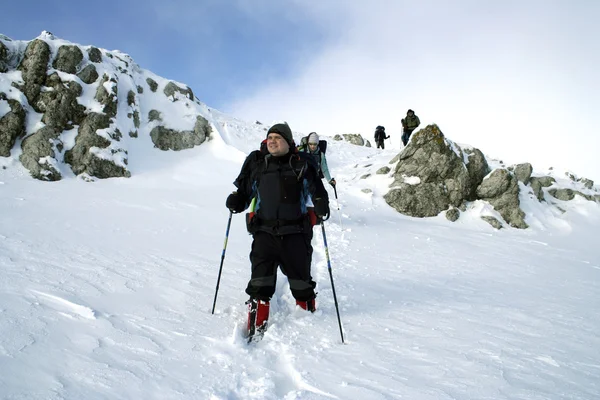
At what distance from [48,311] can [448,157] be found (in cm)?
1636

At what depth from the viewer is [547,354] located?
3.52m

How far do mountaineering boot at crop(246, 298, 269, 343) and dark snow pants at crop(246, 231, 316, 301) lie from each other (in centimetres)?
12

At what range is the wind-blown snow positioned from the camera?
2570mm

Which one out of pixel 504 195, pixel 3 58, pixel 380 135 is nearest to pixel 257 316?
pixel 504 195

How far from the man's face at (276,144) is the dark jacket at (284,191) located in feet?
0.36

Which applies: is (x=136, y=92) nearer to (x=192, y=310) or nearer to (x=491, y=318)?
(x=192, y=310)

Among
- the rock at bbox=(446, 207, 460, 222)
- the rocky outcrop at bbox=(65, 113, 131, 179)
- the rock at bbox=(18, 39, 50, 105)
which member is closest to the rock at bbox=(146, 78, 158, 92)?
the rock at bbox=(18, 39, 50, 105)

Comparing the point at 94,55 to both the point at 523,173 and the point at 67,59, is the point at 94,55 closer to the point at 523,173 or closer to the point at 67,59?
the point at 67,59

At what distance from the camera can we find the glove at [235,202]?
4133 millimetres

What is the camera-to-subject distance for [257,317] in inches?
145

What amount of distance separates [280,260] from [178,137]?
16.6 m

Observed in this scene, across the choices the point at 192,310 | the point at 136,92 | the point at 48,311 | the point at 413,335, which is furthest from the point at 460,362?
the point at 136,92

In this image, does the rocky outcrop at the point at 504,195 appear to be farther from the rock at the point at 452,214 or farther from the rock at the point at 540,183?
the rock at the point at 540,183

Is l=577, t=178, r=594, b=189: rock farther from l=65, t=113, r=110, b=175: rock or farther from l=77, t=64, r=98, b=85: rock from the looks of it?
l=77, t=64, r=98, b=85: rock
